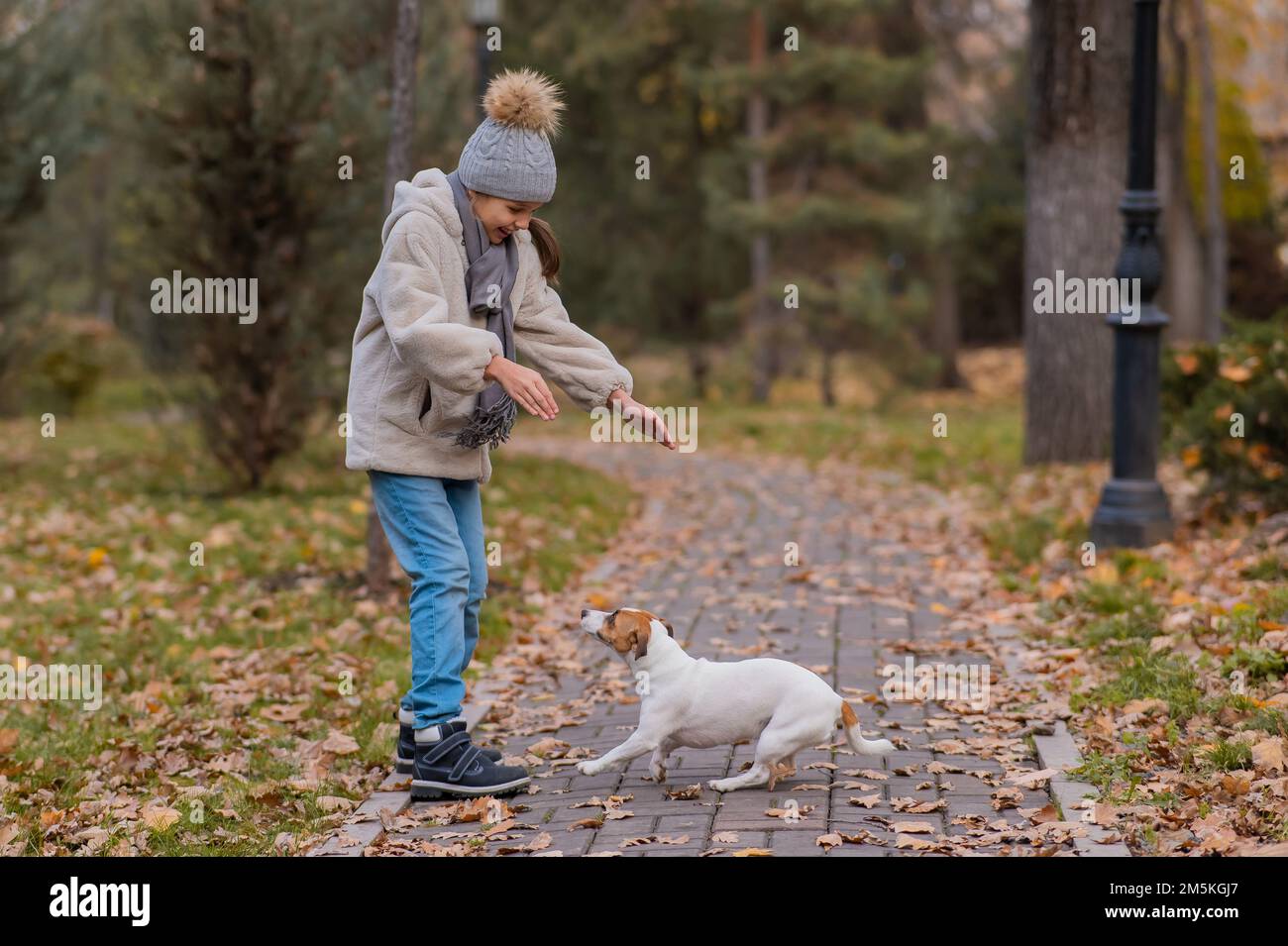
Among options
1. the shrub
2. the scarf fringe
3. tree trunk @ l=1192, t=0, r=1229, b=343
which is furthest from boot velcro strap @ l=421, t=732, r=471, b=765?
tree trunk @ l=1192, t=0, r=1229, b=343

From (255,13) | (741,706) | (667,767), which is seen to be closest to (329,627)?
(667,767)

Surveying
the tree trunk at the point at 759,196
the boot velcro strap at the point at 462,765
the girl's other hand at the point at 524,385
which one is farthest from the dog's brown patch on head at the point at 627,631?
the tree trunk at the point at 759,196

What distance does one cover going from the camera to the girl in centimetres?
444

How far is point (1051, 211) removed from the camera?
12.6m

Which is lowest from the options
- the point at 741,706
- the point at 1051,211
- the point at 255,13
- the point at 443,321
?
the point at 741,706

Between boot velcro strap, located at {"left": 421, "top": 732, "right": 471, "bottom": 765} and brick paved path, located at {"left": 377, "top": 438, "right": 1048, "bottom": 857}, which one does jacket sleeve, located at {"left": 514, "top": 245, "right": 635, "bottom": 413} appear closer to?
boot velcro strap, located at {"left": 421, "top": 732, "right": 471, "bottom": 765}

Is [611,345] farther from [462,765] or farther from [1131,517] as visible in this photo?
[462,765]

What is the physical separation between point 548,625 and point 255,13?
19.3 feet

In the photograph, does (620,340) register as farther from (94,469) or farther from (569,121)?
(94,469)

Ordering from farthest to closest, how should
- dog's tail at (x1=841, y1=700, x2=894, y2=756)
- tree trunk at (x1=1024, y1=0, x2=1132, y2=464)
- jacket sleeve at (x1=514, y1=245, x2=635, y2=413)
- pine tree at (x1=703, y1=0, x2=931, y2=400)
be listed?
pine tree at (x1=703, y1=0, x2=931, y2=400) → tree trunk at (x1=1024, y1=0, x2=1132, y2=464) → jacket sleeve at (x1=514, y1=245, x2=635, y2=413) → dog's tail at (x1=841, y1=700, x2=894, y2=756)

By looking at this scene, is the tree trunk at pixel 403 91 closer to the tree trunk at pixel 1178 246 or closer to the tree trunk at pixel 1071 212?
the tree trunk at pixel 1071 212

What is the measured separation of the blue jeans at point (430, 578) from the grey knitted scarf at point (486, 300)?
234 millimetres

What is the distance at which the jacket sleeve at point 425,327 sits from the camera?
4.37m

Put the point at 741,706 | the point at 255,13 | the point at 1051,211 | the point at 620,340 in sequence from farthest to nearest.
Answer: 1. the point at 620,340
2. the point at 1051,211
3. the point at 255,13
4. the point at 741,706
